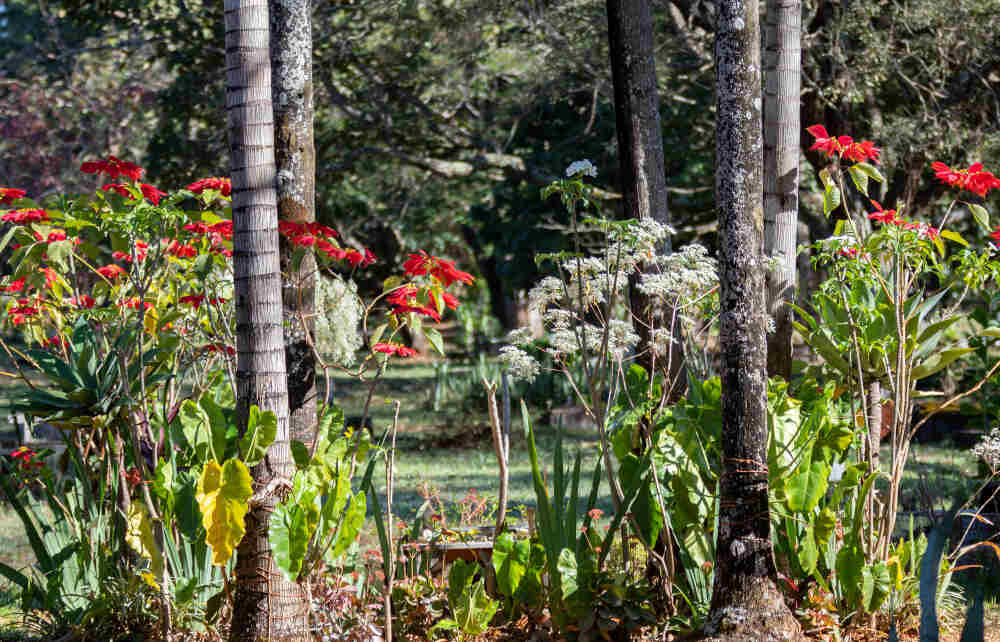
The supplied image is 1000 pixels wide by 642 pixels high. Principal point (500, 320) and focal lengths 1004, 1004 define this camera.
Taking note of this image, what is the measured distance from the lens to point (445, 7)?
10.9 m

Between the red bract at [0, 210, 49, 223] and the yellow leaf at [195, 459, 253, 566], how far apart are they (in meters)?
1.26

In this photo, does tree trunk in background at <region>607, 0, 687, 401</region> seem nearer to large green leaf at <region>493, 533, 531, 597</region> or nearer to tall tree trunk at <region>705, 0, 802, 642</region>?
tall tree trunk at <region>705, 0, 802, 642</region>

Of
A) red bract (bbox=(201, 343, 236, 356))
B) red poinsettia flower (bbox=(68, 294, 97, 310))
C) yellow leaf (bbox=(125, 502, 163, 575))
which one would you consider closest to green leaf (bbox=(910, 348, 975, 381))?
red bract (bbox=(201, 343, 236, 356))

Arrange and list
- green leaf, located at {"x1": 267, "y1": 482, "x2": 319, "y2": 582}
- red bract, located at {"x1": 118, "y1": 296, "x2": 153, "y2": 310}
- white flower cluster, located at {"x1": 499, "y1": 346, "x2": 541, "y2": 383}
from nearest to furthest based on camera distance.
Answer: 1. green leaf, located at {"x1": 267, "y1": 482, "x2": 319, "y2": 582}
2. white flower cluster, located at {"x1": 499, "y1": 346, "x2": 541, "y2": 383}
3. red bract, located at {"x1": 118, "y1": 296, "x2": 153, "y2": 310}

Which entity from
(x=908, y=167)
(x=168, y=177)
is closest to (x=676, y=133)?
(x=908, y=167)

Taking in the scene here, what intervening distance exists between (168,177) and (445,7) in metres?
3.74

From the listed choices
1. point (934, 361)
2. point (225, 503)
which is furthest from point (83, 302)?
point (934, 361)

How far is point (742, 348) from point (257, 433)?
5.65 feet

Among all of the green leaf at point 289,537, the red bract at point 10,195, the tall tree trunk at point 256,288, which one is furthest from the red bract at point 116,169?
the green leaf at point 289,537

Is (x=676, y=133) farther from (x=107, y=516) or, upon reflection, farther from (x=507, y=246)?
(x=107, y=516)

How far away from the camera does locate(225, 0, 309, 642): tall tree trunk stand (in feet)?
11.6

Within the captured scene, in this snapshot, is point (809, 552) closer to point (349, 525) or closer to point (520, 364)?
point (520, 364)

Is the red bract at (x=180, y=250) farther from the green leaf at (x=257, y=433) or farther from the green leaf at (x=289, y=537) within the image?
the green leaf at (x=289, y=537)

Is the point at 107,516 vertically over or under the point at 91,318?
under
